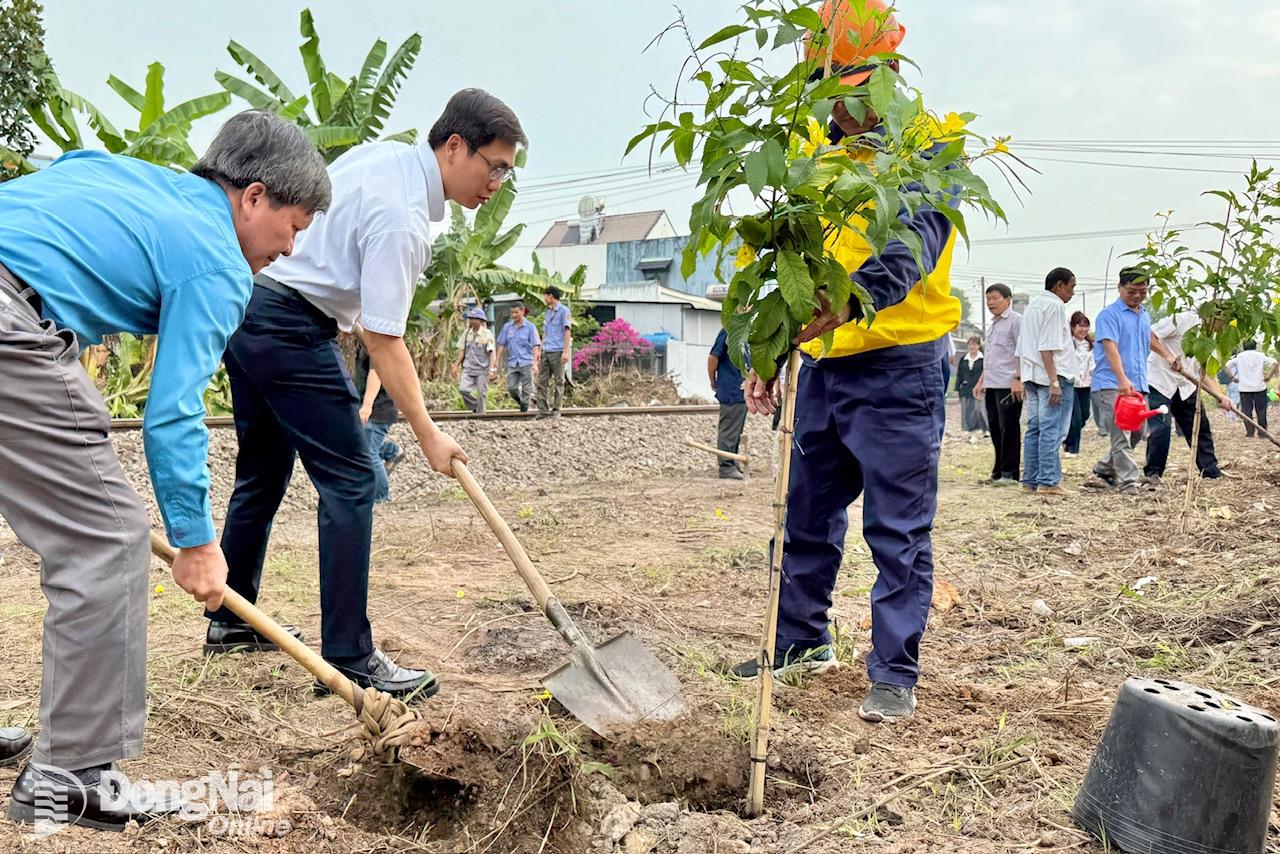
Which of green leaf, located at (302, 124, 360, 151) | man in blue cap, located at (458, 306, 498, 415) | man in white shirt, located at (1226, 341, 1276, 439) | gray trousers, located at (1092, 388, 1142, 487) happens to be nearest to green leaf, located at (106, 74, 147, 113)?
green leaf, located at (302, 124, 360, 151)

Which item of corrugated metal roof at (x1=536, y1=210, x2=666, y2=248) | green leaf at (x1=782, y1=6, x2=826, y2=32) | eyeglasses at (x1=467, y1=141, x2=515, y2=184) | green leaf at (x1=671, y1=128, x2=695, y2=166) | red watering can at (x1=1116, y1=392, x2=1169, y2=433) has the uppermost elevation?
corrugated metal roof at (x1=536, y1=210, x2=666, y2=248)

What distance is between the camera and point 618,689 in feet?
10.7

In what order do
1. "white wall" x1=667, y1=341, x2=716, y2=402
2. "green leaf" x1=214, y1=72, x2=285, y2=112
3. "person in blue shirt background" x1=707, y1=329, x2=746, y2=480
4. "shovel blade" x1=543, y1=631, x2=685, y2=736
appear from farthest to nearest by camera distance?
1. "white wall" x1=667, y1=341, x2=716, y2=402
2. "green leaf" x1=214, y1=72, x2=285, y2=112
3. "person in blue shirt background" x1=707, y1=329, x2=746, y2=480
4. "shovel blade" x1=543, y1=631, x2=685, y2=736

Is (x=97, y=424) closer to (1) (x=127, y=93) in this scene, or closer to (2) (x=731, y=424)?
(2) (x=731, y=424)

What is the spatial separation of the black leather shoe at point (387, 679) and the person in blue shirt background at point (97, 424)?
3.20ft

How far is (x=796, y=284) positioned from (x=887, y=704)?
5.08 ft

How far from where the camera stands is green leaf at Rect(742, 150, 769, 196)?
90.5 inches

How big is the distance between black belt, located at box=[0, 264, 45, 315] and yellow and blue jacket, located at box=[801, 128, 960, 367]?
7.02 feet

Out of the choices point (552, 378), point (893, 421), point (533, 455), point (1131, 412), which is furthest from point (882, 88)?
point (552, 378)

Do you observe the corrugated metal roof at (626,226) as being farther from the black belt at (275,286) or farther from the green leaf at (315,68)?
the black belt at (275,286)

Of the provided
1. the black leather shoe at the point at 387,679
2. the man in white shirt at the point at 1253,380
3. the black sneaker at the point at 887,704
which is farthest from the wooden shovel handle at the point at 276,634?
the man in white shirt at the point at 1253,380

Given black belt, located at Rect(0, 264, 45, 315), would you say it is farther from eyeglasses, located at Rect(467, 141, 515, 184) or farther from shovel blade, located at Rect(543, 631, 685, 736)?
shovel blade, located at Rect(543, 631, 685, 736)

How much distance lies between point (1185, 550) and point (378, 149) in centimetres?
558

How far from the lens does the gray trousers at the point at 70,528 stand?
214cm
